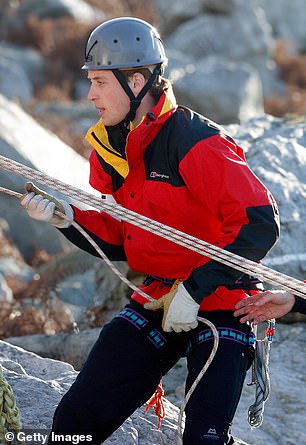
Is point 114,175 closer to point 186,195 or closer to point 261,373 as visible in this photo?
point 186,195

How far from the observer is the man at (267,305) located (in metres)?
4.01

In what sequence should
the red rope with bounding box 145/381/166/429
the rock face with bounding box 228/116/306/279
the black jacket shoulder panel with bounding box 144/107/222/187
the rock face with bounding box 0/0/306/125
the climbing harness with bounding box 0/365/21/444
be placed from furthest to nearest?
1. the rock face with bounding box 0/0/306/125
2. the rock face with bounding box 228/116/306/279
3. the red rope with bounding box 145/381/166/429
4. the black jacket shoulder panel with bounding box 144/107/222/187
5. the climbing harness with bounding box 0/365/21/444

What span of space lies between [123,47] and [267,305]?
1.41 m

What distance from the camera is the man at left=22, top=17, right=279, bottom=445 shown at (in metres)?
3.80

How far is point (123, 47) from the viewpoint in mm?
4188

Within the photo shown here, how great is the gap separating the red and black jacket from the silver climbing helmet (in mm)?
252

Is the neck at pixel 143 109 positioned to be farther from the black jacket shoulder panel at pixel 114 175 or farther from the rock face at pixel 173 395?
the rock face at pixel 173 395

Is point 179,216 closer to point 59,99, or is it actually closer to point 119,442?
point 119,442

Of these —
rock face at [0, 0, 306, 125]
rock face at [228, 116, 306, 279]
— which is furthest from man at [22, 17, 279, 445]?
rock face at [0, 0, 306, 125]

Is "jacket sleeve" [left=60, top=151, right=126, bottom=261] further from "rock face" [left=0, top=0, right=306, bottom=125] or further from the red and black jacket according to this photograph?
"rock face" [left=0, top=0, right=306, bottom=125]

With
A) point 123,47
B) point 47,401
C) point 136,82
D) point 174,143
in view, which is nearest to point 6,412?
point 47,401

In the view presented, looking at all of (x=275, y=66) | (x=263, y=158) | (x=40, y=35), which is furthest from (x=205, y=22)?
(x=263, y=158)

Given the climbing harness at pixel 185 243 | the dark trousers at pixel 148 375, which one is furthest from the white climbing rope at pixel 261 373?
the climbing harness at pixel 185 243

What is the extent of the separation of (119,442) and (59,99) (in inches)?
618
